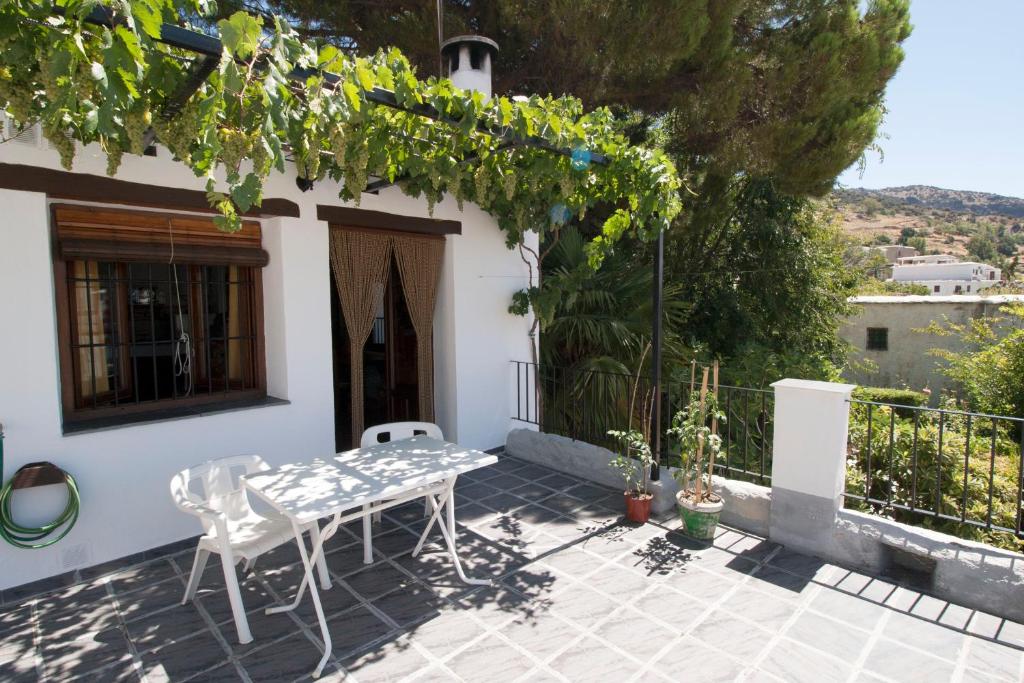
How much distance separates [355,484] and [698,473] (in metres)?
2.19

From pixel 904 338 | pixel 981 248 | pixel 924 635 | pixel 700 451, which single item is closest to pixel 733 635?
pixel 924 635

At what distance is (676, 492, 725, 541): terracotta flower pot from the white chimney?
10.5ft

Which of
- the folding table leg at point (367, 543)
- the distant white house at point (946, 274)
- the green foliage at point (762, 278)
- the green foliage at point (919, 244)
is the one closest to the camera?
the folding table leg at point (367, 543)

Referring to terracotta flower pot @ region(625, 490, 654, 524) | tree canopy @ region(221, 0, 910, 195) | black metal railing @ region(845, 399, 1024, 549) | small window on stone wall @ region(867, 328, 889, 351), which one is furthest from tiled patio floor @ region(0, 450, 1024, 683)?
small window on stone wall @ region(867, 328, 889, 351)

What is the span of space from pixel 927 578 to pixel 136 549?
15.7 ft

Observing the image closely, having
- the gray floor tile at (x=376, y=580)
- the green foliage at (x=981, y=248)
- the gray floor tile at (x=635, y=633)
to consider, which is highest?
the green foliage at (x=981, y=248)

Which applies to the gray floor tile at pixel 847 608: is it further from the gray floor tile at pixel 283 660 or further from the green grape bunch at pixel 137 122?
the green grape bunch at pixel 137 122

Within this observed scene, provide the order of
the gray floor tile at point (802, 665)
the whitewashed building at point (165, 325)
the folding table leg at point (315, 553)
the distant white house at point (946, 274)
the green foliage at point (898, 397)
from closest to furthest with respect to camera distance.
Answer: the gray floor tile at point (802, 665), the folding table leg at point (315, 553), the whitewashed building at point (165, 325), the green foliage at point (898, 397), the distant white house at point (946, 274)

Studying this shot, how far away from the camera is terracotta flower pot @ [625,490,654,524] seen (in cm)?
392

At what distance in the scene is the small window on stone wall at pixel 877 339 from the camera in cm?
1332

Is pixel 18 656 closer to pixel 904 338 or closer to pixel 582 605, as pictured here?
pixel 582 605

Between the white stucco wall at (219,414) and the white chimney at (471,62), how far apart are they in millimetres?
1227

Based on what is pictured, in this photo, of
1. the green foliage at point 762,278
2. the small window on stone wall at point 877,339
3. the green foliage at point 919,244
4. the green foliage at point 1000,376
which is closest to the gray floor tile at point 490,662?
the green foliage at point 1000,376

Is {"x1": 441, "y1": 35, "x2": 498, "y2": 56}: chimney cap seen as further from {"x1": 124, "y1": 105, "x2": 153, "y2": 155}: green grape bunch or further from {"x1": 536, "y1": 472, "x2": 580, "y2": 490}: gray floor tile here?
{"x1": 536, "y1": 472, "x2": 580, "y2": 490}: gray floor tile
